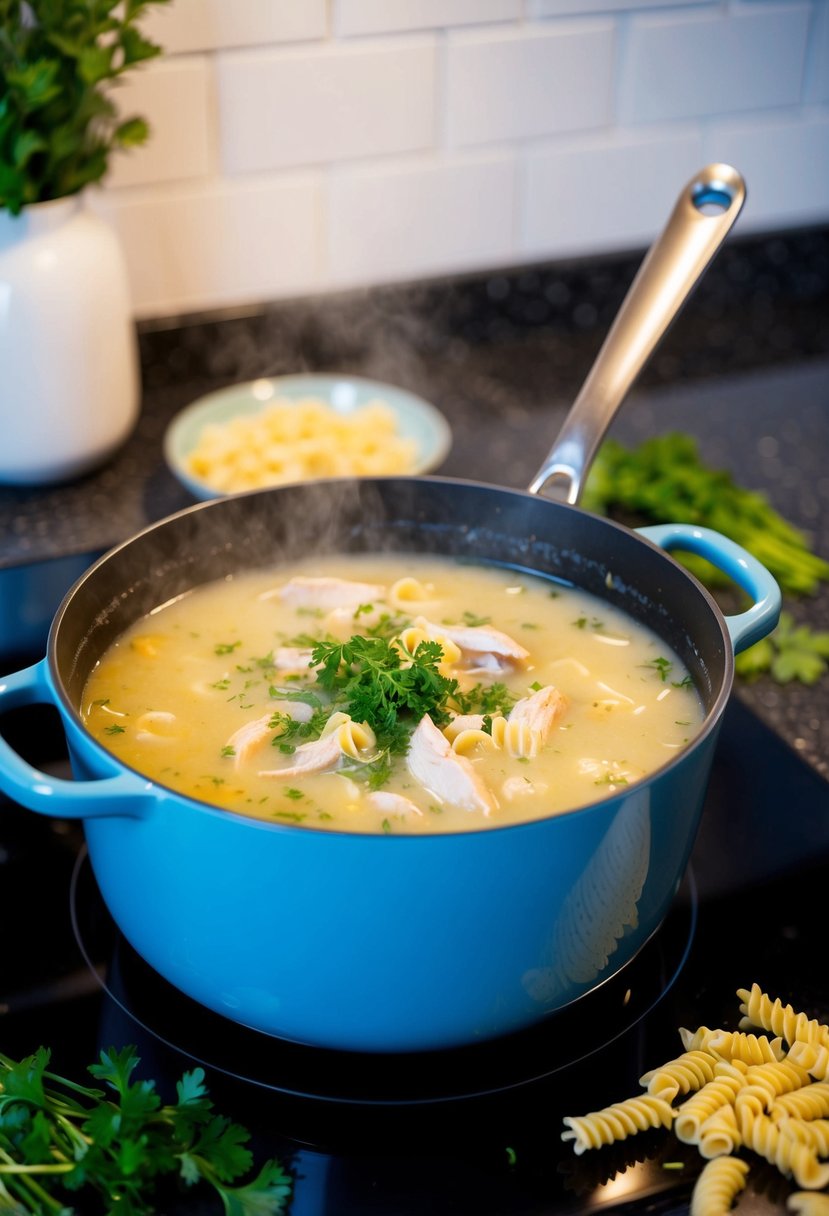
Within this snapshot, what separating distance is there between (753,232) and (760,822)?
1.42m

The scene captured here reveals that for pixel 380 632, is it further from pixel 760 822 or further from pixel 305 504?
pixel 760 822

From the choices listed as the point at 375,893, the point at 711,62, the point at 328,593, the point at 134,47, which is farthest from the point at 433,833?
the point at 711,62

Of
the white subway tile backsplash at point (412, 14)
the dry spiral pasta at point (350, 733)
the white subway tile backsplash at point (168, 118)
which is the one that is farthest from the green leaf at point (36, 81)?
the dry spiral pasta at point (350, 733)

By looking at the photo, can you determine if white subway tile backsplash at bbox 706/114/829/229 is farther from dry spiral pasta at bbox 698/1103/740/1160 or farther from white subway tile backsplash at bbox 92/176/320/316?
dry spiral pasta at bbox 698/1103/740/1160

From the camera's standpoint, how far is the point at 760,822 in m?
1.28

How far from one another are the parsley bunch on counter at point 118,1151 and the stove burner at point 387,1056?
0.08 metres

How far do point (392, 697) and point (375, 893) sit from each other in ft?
1.04

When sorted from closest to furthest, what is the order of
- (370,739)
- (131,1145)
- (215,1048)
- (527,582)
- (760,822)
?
(131,1145)
(215,1048)
(370,739)
(760,822)
(527,582)

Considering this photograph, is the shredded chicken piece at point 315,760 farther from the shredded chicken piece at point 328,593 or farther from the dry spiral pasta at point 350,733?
the shredded chicken piece at point 328,593

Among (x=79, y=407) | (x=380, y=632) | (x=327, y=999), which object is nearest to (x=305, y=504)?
(x=380, y=632)

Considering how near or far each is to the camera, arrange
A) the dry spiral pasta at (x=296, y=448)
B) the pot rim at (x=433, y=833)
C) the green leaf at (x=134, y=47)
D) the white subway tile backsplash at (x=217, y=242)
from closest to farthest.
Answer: the pot rim at (x=433, y=833)
the green leaf at (x=134, y=47)
the dry spiral pasta at (x=296, y=448)
the white subway tile backsplash at (x=217, y=242)

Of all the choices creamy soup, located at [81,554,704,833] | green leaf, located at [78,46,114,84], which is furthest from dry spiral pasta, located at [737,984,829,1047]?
green leaf, located at [78,46,114,84]

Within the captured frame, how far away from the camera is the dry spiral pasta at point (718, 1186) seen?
2.99 feet

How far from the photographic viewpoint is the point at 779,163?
90.5 inches
